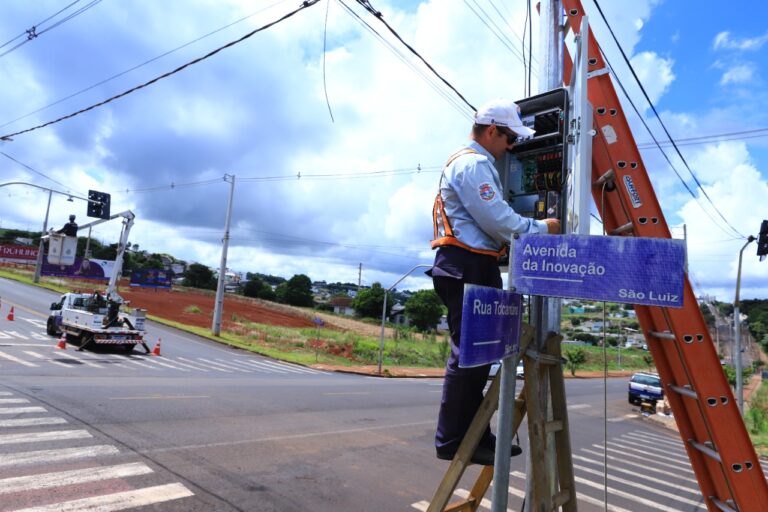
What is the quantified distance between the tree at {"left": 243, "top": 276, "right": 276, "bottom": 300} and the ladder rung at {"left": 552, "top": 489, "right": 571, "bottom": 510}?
3579 inches

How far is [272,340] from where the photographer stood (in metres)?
35.9

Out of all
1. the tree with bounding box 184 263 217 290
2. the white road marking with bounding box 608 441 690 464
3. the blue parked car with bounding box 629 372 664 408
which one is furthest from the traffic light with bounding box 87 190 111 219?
the tree with bounding box 184 263 217 290

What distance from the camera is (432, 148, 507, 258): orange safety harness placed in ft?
8.29

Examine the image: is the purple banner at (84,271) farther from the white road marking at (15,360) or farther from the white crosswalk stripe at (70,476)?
the white crosswalk stripe at (70,476)

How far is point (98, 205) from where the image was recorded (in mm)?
17984

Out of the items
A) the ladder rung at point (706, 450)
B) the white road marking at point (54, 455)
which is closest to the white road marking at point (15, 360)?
the white road marking at point (54, 455)

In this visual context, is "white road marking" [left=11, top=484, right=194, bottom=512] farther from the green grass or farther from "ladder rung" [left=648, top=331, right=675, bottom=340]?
the green grass

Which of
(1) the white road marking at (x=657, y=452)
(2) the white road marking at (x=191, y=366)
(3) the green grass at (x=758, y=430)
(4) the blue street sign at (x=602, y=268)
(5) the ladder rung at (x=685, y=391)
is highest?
(4) the blue street sign at (x=602, y=268)

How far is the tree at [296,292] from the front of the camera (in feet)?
296

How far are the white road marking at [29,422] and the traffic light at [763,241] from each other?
16.5m

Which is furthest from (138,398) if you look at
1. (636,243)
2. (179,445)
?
(636,243)

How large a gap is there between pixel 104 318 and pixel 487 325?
19.4m

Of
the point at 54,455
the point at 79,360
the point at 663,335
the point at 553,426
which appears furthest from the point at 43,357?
the point at 663,335

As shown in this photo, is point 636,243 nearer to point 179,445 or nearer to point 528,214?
point 528,214
